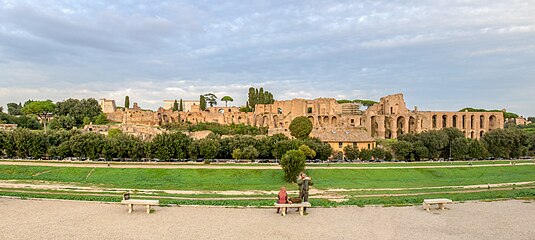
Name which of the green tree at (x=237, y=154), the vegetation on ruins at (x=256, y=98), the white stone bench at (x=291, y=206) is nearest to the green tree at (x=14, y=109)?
the vegetation on ruins at (x=256, y=98)

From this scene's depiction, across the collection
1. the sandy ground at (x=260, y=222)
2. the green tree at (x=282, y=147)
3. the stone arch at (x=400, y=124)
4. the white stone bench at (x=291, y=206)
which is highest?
the stone arch at (x=400, y=124)

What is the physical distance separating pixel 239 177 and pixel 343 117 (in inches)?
1568

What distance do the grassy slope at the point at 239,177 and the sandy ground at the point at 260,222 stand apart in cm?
1214

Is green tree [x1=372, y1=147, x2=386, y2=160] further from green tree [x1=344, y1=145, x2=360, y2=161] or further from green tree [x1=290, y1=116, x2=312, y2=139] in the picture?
green tree [x1=290, y1=116, x2=312, y2=139]

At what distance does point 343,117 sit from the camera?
65125 millimetres

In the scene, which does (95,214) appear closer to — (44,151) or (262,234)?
(262,234)

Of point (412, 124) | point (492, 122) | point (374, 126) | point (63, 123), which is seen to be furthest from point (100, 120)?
point (492, 122)

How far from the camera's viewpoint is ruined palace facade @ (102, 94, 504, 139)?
200 ft

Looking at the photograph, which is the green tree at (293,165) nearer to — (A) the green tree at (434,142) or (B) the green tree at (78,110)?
(A) the green tree at (434,142)

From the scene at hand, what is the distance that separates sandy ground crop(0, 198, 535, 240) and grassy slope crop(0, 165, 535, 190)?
1214cm

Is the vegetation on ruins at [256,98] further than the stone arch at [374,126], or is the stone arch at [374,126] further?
the vegetation on ruins at [256,98]

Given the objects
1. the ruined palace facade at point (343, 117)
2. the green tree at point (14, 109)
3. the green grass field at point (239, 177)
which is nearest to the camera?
the green grass field at point (239, 177)

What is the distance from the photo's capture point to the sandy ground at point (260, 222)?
9742mm

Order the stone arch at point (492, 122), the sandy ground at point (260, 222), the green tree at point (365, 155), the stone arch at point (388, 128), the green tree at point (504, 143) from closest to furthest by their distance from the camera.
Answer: the sandy ground at point (260, 222), the green tree at point (365, 155), the green tree at point (504, 143), the stone arch at point (388, 128), the stone arch at point (492, 122)
